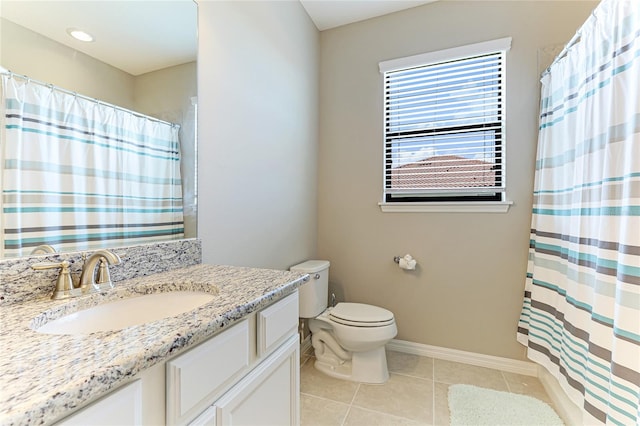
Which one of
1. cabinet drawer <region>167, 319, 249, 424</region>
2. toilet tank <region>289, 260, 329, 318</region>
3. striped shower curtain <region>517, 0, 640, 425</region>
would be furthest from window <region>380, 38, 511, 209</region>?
cabinet drawer <region>167, 319, 249, 424</region>

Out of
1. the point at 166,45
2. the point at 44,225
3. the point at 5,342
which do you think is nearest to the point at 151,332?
the point at 5,342

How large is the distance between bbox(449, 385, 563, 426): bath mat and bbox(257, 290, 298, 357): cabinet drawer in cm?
115

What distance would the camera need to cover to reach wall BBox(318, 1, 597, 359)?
77.9 inches

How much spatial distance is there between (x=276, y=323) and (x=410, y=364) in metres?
1.59

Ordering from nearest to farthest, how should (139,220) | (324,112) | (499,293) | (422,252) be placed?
(139,220), (499,293), (422,252), (324,112)

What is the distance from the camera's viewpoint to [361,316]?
192cm

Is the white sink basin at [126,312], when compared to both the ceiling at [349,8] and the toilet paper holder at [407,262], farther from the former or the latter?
the ceiling at [349,8]

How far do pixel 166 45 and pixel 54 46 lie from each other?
0.42 m

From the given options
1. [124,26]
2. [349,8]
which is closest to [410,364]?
[124,26]

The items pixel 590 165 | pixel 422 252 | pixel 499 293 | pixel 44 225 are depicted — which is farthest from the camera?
pixel 422 252

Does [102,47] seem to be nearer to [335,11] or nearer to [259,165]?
[259,165]

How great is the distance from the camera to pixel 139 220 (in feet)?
3.69

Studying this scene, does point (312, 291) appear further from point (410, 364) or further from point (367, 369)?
point (410, 364)

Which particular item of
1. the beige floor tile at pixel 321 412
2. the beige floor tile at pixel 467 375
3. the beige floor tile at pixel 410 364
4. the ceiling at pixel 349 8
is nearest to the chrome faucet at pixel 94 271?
the beige floor tile at pixel 321 412
